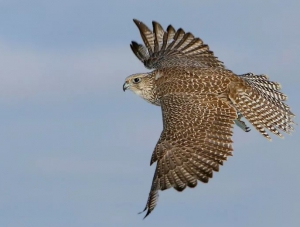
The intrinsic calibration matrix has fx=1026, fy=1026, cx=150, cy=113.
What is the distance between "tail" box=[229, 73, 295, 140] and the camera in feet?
79.1

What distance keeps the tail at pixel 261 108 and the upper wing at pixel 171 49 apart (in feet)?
6.06

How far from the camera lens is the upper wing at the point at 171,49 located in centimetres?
2667

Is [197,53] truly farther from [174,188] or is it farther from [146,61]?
[174,188]

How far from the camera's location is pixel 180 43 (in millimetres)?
27297

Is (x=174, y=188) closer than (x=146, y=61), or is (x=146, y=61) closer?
(x=174, y=188)

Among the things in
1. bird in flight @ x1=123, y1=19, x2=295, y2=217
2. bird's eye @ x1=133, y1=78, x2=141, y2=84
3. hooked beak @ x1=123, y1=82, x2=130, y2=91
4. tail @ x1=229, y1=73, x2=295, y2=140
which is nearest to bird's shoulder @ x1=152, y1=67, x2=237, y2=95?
bird in flight @ x1=123, y1=19, x2=295, y2=217

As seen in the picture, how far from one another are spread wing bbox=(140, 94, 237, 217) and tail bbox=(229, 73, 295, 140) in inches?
32.0

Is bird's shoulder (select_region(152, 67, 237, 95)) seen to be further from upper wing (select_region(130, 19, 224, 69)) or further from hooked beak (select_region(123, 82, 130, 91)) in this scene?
hooked beak (select_region(123, 82, 130, 91))

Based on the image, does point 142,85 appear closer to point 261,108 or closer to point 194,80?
point 194,80

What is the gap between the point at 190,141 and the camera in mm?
22172

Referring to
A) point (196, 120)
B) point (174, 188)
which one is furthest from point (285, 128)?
point (174, 188)

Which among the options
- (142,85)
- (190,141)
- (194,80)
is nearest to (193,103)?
(194,80)

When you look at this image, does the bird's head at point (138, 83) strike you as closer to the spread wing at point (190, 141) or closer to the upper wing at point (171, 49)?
the upper wing at point (171, 49)

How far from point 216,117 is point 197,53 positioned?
175 inches
